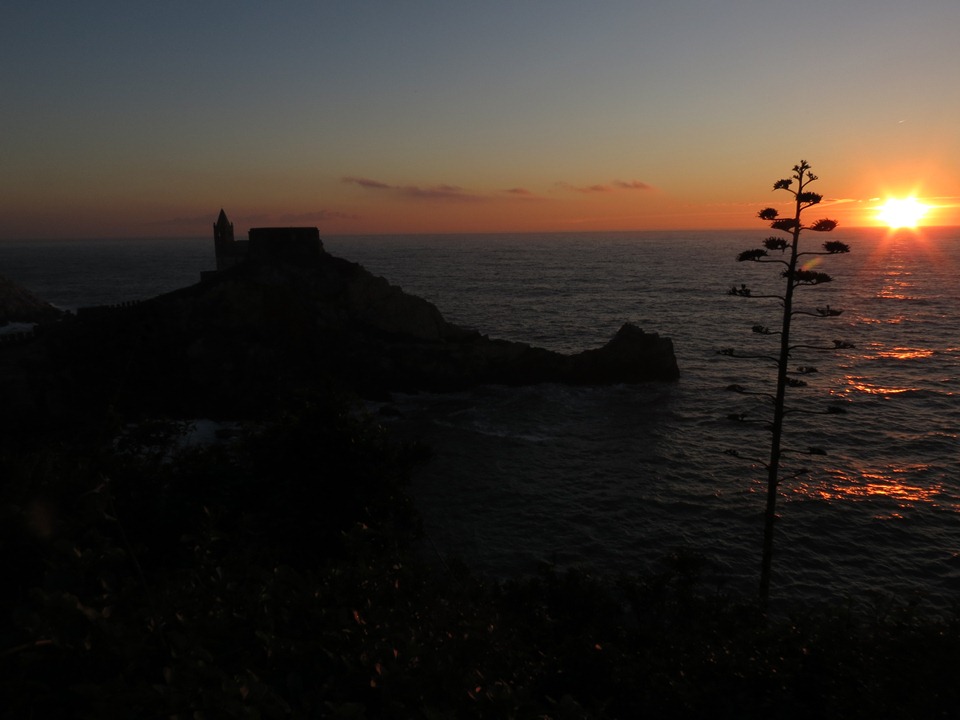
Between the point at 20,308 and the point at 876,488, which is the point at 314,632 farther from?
the point at 20,308

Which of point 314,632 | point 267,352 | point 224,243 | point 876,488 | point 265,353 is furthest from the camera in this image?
point 224,243

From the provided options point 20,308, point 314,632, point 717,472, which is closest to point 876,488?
point 717,472

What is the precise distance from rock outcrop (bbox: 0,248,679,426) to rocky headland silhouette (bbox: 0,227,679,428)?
102 millimetres

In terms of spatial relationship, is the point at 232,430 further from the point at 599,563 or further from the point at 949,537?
the point at 949,537

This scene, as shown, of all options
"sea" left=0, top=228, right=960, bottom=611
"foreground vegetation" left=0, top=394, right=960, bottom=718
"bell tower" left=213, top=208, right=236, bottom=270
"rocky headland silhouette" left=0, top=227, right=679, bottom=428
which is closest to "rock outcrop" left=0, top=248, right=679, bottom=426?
"rocky headland silhouette" left=0, top=227, right=679, bottom=428

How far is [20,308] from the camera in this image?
296ft

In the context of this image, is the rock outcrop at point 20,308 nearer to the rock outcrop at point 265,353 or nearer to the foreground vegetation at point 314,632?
the rock outcrop at point 265,353

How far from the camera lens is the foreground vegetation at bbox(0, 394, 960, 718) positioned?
3.84 m

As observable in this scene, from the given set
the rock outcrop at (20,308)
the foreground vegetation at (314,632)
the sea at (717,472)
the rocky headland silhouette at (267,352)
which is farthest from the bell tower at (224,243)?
the foreground vegetation at (314,632)

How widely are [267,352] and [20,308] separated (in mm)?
64613

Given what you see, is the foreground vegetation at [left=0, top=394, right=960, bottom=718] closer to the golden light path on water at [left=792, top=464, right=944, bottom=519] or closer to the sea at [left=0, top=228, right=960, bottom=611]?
the sea at [left=0, top=228, right=960, bottom=611]

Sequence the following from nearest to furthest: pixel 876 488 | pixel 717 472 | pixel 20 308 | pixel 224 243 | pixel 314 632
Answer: pixel 314 632, pixel 876 488, pixel 717 472, pixel 224 243, pixel 20 308

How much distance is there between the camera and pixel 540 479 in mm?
34906

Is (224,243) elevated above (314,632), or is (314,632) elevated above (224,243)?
(224,243)
